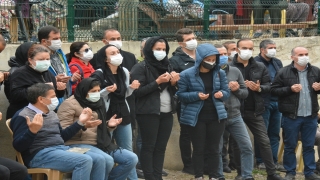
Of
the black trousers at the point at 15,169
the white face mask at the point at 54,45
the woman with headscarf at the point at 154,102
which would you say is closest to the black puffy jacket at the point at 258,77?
the woman with headscarf at the point at 154,102

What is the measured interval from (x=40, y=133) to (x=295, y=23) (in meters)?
7.09

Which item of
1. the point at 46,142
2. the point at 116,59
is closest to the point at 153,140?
→ the point at 116,59

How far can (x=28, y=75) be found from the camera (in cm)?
825

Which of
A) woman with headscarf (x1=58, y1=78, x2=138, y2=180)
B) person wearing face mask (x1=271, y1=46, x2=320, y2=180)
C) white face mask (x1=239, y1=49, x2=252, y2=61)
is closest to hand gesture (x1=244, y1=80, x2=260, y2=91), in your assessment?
person wearing face mask (x1=271, y1=46, x2=320, y2=180)

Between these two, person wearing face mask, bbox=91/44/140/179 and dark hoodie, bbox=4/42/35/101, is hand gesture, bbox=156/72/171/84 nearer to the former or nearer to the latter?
person wearing face mask, bbox=91/44/140/179

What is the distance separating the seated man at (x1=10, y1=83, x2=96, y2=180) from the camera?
777cm

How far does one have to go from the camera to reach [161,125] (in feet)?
30.8

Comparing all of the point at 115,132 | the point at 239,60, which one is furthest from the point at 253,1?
the point at 115,132

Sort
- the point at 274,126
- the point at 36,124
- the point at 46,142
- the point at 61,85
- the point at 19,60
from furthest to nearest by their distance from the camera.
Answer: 1. the point at 274,126
2. the point at 19,60
3. the point at 61,85
4. the point at 46,142
5. the point at 36,124

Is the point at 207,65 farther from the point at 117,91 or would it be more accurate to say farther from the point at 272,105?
the point at 272,105

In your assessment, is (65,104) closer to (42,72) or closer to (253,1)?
(42,72)

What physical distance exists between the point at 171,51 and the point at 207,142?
300 centimetres

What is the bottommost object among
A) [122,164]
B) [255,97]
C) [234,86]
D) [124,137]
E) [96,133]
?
[122,164]

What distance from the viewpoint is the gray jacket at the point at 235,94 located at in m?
9.88
